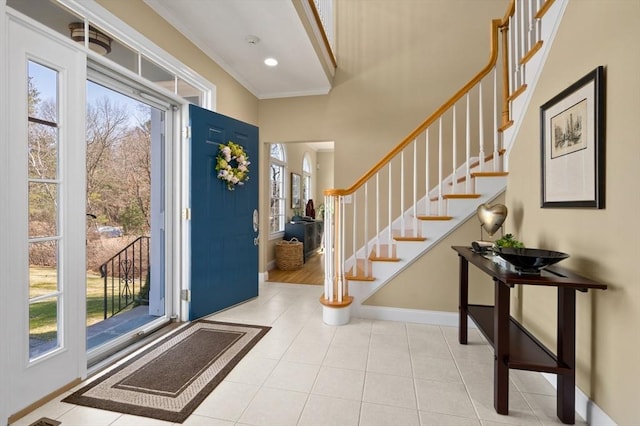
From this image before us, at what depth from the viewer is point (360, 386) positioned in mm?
1925

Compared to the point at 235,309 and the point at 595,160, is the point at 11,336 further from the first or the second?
the point at 595,160

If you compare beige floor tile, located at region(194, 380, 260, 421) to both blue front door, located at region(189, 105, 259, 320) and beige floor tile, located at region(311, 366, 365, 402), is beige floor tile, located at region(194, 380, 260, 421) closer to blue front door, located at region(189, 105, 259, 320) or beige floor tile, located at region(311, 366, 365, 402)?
beige floor tile, located at region(311, 366, 365, 402)

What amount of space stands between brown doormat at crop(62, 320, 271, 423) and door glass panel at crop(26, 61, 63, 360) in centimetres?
42

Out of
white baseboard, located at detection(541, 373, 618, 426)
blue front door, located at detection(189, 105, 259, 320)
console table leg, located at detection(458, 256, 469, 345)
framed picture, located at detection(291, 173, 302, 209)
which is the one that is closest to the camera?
white baseboard, located at detection(541, 373, 618, 426)

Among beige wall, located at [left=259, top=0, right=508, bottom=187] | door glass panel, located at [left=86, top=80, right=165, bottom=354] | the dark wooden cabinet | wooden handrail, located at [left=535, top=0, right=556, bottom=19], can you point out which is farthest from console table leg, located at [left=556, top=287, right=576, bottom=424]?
the dark wooden cabinet

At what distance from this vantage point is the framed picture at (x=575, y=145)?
150 centimetres

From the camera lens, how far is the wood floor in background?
4.66m

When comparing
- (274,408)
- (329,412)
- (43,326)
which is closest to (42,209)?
(43,326)

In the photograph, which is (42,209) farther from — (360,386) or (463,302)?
(463,302)

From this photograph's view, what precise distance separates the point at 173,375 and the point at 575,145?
2901mm

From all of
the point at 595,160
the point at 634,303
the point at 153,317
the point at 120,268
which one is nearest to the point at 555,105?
the point at 595,160

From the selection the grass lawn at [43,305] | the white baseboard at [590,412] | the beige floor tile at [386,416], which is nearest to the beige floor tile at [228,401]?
the beige floor tile at [386,416]

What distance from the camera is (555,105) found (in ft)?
6.21

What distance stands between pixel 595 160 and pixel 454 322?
1.94m
